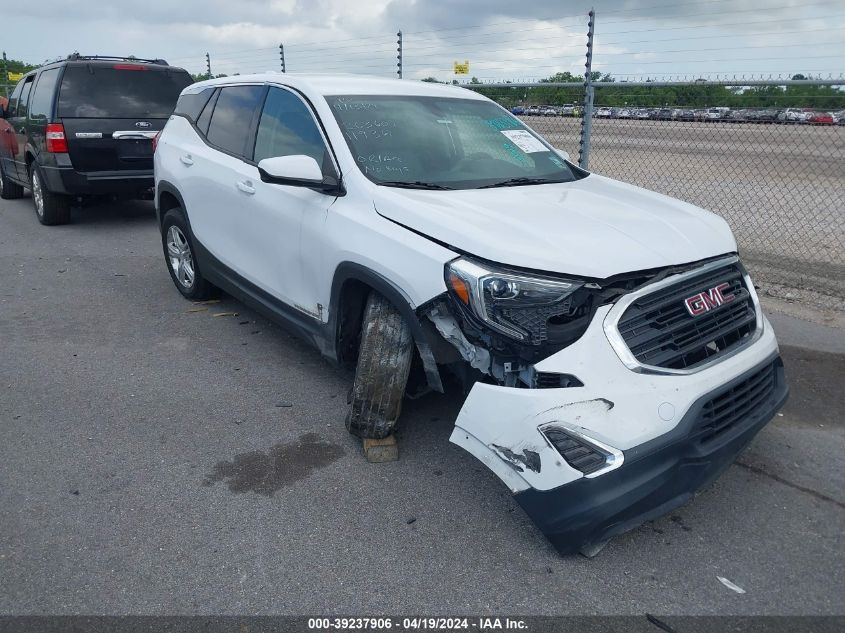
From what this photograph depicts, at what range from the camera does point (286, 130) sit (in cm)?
444

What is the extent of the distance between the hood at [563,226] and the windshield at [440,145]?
0.72 feet

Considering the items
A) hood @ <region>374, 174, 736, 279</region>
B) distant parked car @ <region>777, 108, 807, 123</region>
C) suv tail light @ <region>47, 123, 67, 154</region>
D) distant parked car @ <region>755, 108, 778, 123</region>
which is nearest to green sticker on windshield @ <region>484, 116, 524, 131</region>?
hood @ <region>374, 174, 736, 279</region>

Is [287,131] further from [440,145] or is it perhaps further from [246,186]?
[440,145]

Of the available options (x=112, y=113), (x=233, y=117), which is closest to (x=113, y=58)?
(x=112, y=113)

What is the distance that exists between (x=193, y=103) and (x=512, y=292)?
13.3ft

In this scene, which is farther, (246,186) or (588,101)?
(588,101)

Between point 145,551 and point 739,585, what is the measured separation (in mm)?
2363

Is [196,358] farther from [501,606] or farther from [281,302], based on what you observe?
[501,606]

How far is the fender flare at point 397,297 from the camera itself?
325 centimetres

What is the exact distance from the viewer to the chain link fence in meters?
7.12

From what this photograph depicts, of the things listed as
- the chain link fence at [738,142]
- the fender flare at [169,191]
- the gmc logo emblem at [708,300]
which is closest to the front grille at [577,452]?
the gmc logo emblem at [708,300]

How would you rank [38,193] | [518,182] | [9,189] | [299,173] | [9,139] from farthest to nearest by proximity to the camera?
1. [9,189]
2. [9,139]
3. [38,193]
4. [518,182]
5. [299,173]

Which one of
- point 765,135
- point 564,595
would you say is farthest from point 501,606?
point 765,135

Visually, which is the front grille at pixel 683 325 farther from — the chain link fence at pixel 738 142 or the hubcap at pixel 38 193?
the hubcap at pixel 38 193
